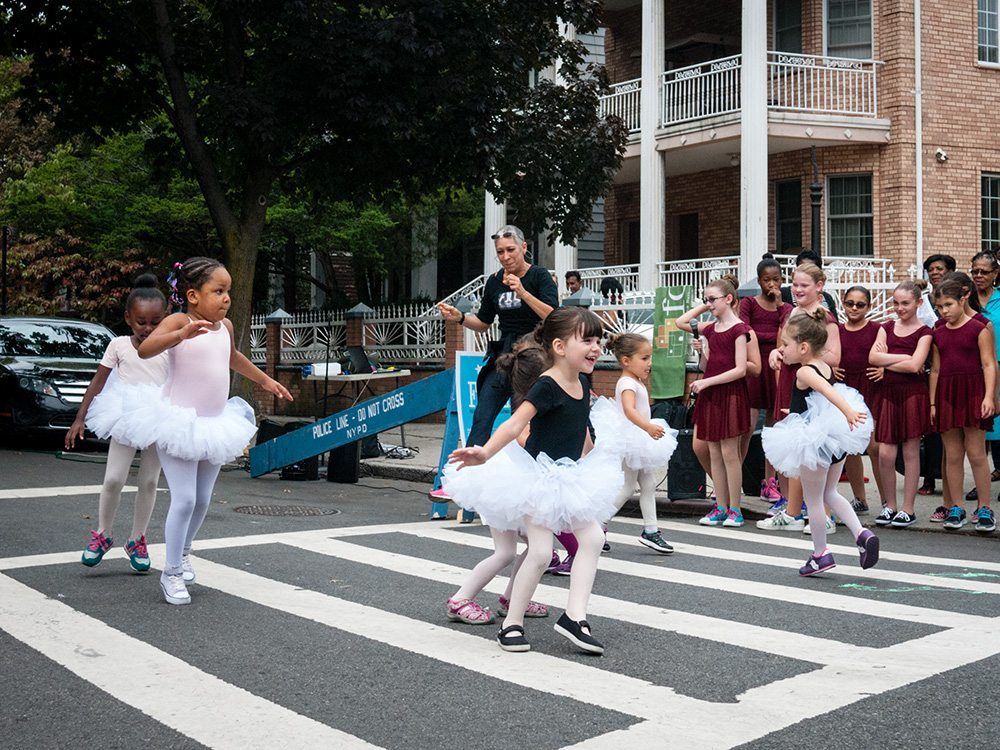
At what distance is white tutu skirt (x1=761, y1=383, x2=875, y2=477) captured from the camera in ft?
25.3

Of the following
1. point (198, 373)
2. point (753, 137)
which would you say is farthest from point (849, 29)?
point (198, 373)

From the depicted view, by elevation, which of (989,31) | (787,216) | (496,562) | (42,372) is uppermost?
(989,31)

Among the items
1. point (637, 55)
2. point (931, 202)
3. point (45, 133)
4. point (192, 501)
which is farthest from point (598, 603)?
point (45, 133)

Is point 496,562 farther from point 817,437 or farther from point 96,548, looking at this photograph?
point 96,548

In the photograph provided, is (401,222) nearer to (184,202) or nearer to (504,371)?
(184,202)

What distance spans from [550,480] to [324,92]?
10.9 m

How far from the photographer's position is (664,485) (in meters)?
13.2

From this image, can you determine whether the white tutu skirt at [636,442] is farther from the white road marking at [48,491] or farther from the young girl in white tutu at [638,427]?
the white road marking at [48,491]

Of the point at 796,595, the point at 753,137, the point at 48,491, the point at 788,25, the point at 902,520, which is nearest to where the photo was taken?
the point at 796,595

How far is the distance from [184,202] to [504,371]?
→ 20.0 metres

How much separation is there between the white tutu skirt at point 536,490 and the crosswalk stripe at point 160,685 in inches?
57.0

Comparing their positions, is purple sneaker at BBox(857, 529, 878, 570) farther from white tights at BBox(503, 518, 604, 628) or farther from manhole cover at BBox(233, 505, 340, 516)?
manhole cover at BBox(233, 505, 340, 516)

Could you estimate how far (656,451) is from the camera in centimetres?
855

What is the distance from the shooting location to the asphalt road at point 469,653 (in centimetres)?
444
